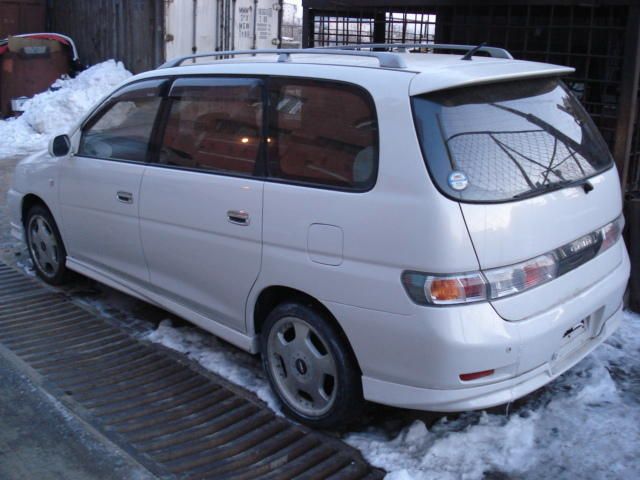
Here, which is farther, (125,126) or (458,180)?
(125,126)

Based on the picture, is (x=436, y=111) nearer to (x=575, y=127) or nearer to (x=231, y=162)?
(x=575, y=127)

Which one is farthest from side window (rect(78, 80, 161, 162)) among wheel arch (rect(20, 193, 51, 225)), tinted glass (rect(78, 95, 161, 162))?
wheel arch (rect(20, 193, 51, 225))

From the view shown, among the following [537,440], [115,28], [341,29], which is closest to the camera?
[537,440]

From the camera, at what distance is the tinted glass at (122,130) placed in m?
4.57

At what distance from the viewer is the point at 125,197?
4.59 metres

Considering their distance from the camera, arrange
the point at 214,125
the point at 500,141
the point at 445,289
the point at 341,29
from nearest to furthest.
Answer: the point at 445,289
the point at 500,141
the point at 214,125
the point at 341,29

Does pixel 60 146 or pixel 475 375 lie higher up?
pixel 60 146

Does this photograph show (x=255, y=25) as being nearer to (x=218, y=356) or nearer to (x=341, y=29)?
(x=341, y=29)

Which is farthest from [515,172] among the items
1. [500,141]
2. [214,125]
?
[214,125]

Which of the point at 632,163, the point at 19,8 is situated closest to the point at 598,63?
the point at 632,163

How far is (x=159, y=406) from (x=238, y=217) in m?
1.15

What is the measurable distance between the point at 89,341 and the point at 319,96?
2440 millimetres

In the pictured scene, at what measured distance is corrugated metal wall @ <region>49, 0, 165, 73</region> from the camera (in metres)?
13.8

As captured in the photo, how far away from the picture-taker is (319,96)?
3553 mm
